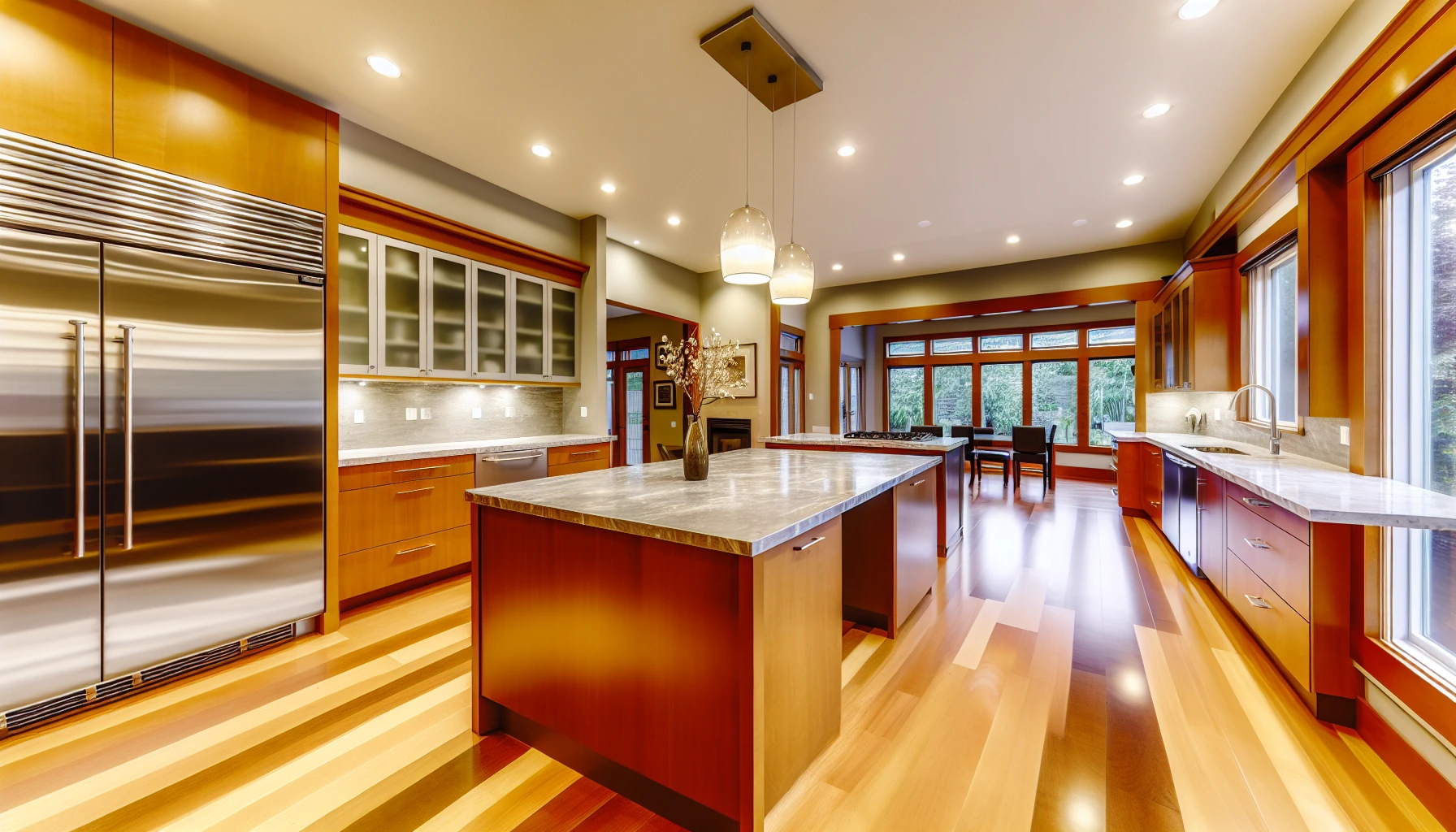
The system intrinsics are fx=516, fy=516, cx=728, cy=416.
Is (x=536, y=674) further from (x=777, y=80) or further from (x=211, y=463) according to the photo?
(x=777, y=80)

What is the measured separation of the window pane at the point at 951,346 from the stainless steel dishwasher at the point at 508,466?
8.01 meters

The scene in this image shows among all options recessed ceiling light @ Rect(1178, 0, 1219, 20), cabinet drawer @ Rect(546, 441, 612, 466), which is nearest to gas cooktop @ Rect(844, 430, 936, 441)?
cabinet drawer @ Rect(546, 441, 612, 466)

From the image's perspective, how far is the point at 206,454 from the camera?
7.42 ft

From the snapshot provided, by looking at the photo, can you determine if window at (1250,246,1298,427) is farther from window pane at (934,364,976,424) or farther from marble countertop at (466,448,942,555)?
window pane at (934,364,976,424)

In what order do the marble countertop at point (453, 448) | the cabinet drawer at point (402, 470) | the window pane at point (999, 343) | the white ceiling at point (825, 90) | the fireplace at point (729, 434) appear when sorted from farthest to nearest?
the window pane at point (999, 343)
the fireplace at point (729, 434)
the marble countertop at point (453, 448)
the cabinet drawer at point (402, 470)
the white ceiling at point (825, 90)

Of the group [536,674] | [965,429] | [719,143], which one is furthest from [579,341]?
[965,429]

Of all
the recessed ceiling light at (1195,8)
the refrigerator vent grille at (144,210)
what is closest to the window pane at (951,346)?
the recessed ceiling light at (1195,8)

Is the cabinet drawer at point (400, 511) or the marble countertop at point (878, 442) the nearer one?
the cabinet drawer at point (400, 511)

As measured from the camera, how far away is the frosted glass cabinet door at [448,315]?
362 cm

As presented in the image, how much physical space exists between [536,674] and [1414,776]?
8.89ft

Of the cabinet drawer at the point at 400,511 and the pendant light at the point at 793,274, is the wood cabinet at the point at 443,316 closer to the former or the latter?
the cabinet drawer at the point at 400,511

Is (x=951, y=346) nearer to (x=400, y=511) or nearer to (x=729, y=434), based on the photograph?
(x=729, y=434)

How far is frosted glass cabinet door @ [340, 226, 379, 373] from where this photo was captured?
3.15 meters

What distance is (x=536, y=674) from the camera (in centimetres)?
172
